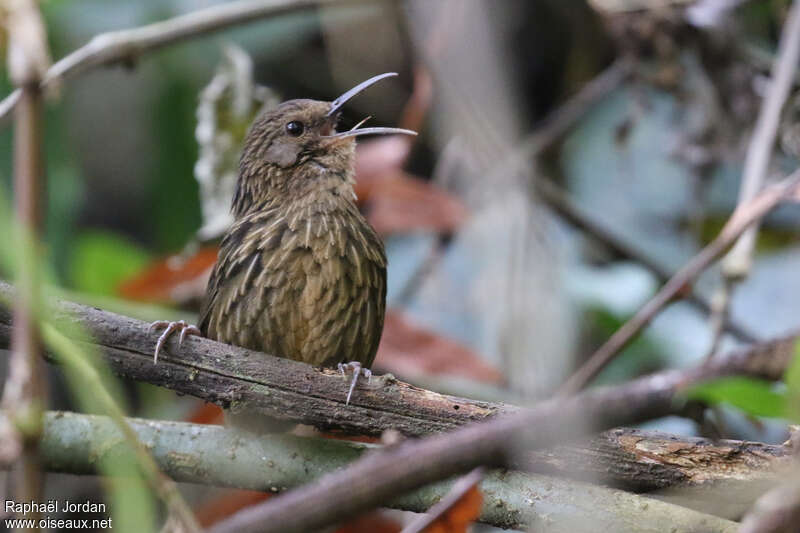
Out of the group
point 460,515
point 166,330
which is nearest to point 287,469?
point 166,330

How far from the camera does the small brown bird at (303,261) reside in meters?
3.17

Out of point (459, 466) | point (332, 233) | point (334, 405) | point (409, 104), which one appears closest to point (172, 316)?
point (332, 233)

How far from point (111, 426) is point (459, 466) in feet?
5.27

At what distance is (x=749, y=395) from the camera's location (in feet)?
4.62

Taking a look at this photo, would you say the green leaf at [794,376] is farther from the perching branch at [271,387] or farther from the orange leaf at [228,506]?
the orange leaf at [228,506]

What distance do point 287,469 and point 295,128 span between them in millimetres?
1392

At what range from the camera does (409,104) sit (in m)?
5.44

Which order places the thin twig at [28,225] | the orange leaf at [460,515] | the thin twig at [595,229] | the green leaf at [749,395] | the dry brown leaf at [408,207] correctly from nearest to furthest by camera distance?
1. the thin twig at [28,225]
2. the green leaf at [749,395]
3. the orange leaf at [460,515]
4. the dry brown leaf at [408,207]
5. the thin twig at [595,229]

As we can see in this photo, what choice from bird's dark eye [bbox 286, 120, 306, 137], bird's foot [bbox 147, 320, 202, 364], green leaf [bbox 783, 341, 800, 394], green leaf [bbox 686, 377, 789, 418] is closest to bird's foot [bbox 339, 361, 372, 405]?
bird's foot [bbox 147, 320, 202, 364]

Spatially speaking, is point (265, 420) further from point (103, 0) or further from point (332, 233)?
point (103, 0)

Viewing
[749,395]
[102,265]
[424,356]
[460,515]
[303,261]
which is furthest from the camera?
[102,265]

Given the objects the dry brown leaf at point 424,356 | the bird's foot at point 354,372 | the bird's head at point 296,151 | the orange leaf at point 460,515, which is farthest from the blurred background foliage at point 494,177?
the orange leaf at point 460,515

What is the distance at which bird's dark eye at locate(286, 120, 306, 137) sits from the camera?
3.68 metres

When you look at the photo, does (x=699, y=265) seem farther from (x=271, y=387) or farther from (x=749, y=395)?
(x=749, y=395)
